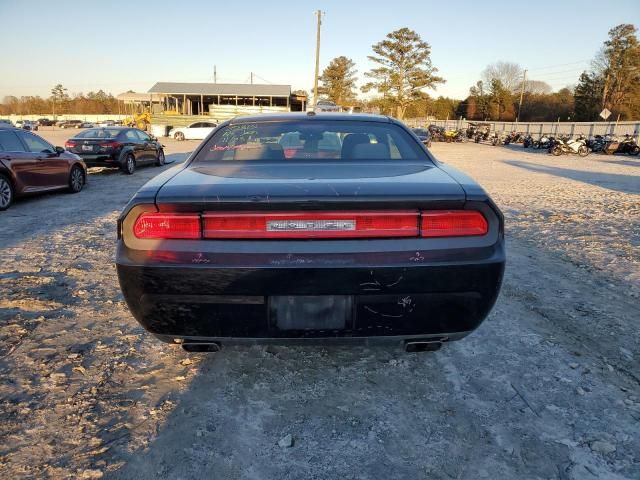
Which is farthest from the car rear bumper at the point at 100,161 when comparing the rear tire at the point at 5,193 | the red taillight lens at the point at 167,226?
the red taillight lens at the point at 167,226

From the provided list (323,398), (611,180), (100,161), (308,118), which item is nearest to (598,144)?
(611,180)

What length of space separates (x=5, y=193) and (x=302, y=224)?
7500 millimetres

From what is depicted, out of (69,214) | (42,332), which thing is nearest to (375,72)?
(69,214)

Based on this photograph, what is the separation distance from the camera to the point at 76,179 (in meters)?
9.51

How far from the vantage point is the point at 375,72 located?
183ft

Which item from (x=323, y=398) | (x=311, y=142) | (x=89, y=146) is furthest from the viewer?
(x=89, y=146)

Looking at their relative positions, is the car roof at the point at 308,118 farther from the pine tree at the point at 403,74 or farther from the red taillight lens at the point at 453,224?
the pine tree at the point at 403,74

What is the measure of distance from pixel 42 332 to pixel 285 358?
5.77 ft

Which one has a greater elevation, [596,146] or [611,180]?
[596,146]

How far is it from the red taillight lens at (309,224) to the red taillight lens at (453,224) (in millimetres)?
70

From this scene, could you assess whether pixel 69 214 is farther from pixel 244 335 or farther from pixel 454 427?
pixel 454 427

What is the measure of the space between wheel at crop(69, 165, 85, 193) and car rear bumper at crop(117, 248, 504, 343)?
8477 millimetres

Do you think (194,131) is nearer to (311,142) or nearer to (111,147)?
(111,147)

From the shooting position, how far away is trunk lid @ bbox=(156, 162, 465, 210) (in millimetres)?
1990
